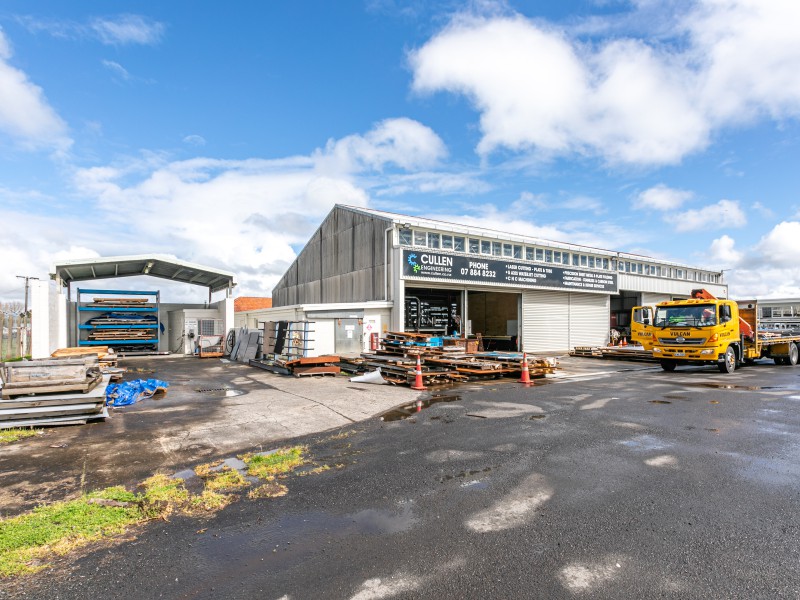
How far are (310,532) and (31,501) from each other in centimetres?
328

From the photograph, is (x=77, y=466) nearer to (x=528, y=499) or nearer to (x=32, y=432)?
(x=32, y=432)

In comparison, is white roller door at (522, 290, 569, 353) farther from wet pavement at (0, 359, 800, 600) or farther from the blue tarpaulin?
the blue tarpaulin

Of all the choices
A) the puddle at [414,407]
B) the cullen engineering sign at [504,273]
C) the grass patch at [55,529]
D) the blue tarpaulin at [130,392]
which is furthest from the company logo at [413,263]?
the grass patch at [55,529]

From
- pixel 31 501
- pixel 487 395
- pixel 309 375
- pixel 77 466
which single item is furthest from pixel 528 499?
pixel 309 375

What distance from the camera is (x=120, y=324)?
23.8 meters

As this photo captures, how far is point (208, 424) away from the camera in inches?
331

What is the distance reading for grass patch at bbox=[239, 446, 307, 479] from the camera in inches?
226

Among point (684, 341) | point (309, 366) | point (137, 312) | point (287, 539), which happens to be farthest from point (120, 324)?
point (684, 341)

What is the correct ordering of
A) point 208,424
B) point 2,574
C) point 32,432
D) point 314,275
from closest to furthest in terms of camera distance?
point 2,574 → point 32,432 → point 208,424 → point 314,275

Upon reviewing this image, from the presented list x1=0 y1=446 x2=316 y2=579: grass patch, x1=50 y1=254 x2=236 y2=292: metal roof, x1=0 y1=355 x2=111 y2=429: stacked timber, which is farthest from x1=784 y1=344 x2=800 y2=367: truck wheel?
x1=50 y1=254 x2=236 y2=292: metal roof

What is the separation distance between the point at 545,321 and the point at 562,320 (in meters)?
1.62

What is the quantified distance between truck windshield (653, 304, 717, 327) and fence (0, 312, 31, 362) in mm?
25256

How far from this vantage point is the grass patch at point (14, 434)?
7255mm

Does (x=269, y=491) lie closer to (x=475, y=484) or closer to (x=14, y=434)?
(x=475, y=484)
